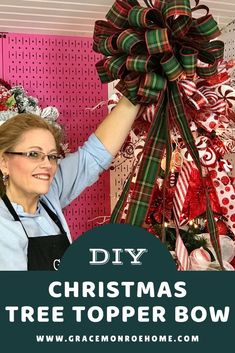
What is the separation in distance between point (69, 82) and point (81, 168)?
1.17 m

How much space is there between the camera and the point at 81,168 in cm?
163

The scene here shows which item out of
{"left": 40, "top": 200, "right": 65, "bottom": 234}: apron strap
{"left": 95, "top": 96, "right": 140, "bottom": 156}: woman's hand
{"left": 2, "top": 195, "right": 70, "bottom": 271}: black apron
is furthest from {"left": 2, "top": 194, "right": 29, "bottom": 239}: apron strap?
{"left": 95, "top": 96, "right": 140, "bottom": 156}: woman's hand

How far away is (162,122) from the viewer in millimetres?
1243

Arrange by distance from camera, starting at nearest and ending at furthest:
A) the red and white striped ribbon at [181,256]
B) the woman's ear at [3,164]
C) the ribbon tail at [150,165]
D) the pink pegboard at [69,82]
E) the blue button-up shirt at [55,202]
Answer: the ribbon tail at [150,165] < the blue button-up shirt at [55,202] < the woman's ear at [3,164] < the red and white striped ribbon at [181,256] < the pink pegboard at [69,82]

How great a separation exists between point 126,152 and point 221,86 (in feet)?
1.34

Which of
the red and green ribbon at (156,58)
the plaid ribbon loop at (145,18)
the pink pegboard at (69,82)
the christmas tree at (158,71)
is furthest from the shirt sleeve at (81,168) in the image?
the pink pegboard at (69,82)

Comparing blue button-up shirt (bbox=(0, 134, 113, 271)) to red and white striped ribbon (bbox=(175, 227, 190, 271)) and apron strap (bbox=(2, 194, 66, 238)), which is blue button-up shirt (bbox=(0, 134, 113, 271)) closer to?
apron strap (bbox=(2, 194, 66, 238))

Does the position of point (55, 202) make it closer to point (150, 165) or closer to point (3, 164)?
point (3, 164)

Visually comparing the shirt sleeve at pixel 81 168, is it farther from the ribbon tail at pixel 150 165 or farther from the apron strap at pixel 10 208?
the ribbon tail at pixel 150 165

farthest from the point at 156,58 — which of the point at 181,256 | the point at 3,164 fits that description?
the point at 181,256

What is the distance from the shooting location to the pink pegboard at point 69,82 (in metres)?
2.63

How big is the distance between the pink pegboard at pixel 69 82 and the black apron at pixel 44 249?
117 centimetres

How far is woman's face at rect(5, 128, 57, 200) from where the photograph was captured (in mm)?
1416

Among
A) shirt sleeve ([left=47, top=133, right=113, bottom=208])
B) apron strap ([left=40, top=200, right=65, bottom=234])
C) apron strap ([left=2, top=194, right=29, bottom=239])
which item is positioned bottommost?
apron strap ([left=40, top=200, right=65, bottom=234])
